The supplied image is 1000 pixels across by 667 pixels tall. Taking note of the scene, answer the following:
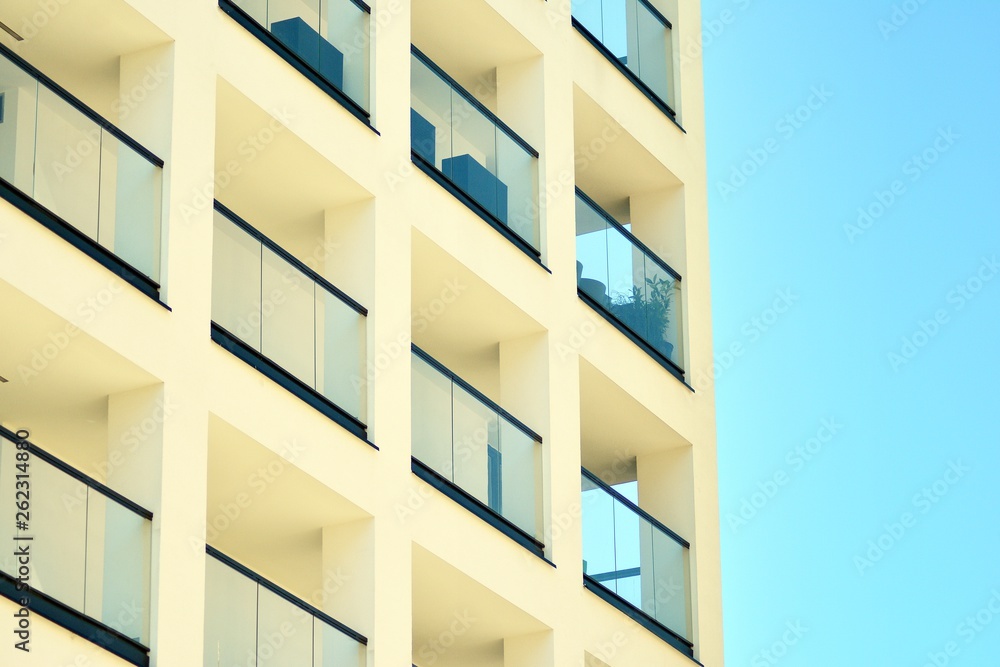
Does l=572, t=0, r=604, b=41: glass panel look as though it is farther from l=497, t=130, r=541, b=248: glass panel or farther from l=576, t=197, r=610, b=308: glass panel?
l=497, t=130, r=541, b=248: glass panel

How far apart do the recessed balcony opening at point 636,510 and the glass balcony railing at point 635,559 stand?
1 centimetres

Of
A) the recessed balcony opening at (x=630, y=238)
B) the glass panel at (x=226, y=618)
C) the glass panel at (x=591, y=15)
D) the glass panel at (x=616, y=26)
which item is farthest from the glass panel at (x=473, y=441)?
the glass panel at (x=616, y=26)

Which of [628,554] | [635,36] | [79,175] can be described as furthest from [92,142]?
[635,36]

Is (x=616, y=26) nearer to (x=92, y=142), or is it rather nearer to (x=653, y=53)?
(x=653, y=53)

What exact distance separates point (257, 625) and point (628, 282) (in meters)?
9.44

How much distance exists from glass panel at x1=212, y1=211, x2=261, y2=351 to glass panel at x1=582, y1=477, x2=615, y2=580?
630cm

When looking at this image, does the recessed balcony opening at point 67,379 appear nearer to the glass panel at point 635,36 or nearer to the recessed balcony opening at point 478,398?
the recessed balcony opening at point 478,398

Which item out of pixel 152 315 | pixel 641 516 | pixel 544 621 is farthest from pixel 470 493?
pixel 152 315

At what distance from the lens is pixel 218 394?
18.0m

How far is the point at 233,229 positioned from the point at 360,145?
2.44 meters

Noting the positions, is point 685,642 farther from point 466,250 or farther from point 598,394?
point 466,250

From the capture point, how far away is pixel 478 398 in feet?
72.6

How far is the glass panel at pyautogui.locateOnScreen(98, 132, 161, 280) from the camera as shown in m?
17.5

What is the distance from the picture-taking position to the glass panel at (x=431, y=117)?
22.6m
